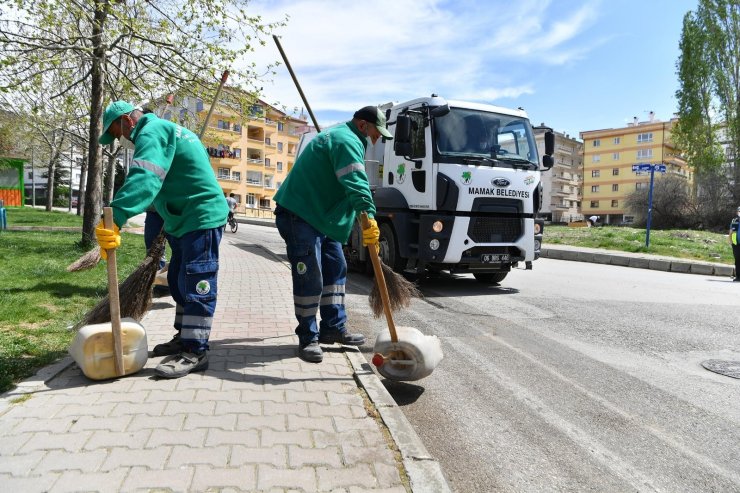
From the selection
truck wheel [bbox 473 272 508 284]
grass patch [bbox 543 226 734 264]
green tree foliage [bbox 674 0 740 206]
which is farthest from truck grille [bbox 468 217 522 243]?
green tree foliage [bbox 674 0 740 206]

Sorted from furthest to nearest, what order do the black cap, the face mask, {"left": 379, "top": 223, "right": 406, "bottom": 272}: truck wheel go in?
{"left": 379, "top": 223, "right": 406, "bottom": 272}: truck wheel
the black cap
the face mask

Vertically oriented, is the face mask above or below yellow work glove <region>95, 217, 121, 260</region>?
above

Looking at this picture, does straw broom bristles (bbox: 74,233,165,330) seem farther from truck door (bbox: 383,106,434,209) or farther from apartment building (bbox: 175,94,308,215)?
apartment building (bbox: 175,94,308,215)

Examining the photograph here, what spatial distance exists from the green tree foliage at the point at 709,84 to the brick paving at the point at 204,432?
125 ft

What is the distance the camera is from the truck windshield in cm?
782

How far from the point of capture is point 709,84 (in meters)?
36.8

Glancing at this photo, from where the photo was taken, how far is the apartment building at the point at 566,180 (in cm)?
8731

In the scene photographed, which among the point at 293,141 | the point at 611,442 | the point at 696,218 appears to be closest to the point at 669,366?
the point at 611,442

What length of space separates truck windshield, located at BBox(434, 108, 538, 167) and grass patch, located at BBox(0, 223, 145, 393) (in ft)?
16.2

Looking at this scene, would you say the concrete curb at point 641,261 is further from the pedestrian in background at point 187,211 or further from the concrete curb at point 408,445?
the pedestrian in background at point 187,211

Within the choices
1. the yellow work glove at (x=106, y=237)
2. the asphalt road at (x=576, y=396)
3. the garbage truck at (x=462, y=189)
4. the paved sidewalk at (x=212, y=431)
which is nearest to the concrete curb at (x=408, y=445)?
the paved sidewalk at (x=212, y=431)

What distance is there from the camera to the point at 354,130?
4242 mm

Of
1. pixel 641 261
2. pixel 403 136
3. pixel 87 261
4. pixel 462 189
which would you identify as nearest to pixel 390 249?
pixel 462 189

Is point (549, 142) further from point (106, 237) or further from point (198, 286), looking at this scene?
point (106, 237)
